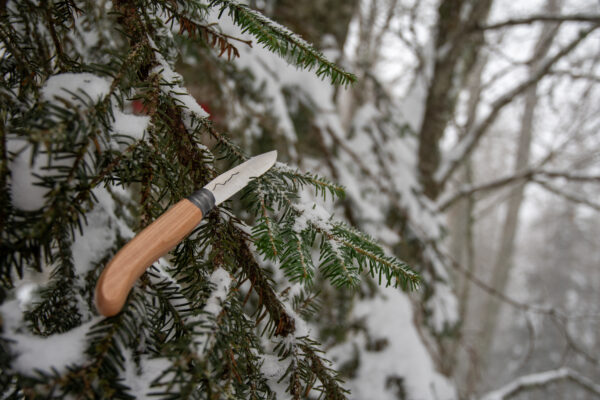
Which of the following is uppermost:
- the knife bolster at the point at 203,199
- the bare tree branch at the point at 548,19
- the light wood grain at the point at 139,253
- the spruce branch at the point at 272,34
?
the bare tree branch at the point at 548,19

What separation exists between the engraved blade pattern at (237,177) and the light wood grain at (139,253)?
2.0 inches

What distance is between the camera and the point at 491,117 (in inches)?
110

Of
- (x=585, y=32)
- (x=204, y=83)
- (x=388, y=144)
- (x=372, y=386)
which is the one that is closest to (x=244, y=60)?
(x=204, y=83)

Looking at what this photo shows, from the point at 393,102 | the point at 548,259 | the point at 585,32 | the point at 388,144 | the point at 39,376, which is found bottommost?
the point at 39,376

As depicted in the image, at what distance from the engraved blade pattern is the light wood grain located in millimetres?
50

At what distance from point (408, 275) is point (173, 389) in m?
0.39

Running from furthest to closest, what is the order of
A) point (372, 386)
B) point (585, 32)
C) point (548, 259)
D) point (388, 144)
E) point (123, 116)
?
point (548, 259)
point (388, 144)
point (585, 32)
point (372, 386)
point (123, 116)

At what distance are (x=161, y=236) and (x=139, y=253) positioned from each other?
4 centimetres

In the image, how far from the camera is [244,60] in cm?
194

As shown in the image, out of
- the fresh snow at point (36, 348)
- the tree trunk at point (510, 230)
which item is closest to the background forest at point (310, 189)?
the fresh snow at point (36, 348)

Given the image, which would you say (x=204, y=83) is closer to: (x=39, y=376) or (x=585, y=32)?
(x=39, y=376)

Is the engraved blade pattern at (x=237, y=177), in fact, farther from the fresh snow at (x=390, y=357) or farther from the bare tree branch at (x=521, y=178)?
the bare tree branch at (x=521, y=178)

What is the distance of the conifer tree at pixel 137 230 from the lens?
407 millimetres

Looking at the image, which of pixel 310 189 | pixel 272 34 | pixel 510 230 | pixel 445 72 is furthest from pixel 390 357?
pixel 510 230
